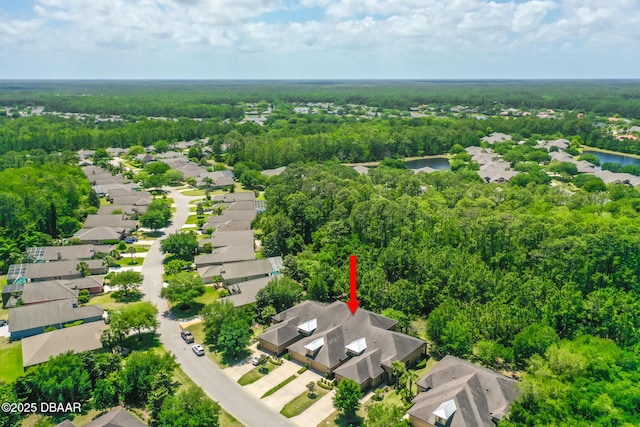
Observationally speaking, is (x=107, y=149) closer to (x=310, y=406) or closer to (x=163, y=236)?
(x=163, y=236)

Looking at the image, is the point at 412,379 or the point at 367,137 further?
the point at 367,137

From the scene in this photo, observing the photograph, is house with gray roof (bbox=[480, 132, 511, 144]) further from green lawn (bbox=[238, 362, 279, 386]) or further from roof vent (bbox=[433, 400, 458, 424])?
roof vent (bbox=[433, 400, 458, 424])

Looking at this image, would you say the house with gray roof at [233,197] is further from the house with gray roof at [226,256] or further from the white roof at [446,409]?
the white roof at [446,409]

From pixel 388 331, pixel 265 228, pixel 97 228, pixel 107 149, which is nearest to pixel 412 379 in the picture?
pixel 388 331

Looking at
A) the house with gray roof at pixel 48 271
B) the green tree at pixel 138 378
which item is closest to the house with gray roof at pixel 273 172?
the house with gray roof at pixel 48 271

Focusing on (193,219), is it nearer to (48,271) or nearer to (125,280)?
(48,271)

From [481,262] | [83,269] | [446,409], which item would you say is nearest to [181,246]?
[83,269]

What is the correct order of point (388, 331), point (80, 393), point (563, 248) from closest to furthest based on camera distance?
1. point (80, 393)
2. point (388, 331)
3. point (563, 248)
